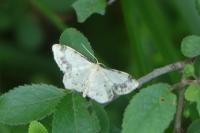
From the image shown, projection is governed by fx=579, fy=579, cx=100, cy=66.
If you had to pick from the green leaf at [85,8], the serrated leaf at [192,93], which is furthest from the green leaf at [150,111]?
the green leaf at [85,8]

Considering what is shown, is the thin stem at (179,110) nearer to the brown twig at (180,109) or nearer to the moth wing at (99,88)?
the brown twig at (180,109)

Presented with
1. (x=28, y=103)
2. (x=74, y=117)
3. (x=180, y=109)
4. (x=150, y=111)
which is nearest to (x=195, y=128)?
(x=180, y=109)

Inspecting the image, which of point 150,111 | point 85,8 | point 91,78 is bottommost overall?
point 150,111

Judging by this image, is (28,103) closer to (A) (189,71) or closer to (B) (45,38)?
(A) (189,71)

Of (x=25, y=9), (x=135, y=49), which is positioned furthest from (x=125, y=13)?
(x=25, y=9)

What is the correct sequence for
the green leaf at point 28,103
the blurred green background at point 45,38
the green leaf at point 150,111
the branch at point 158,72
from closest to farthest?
the green leaf at point 150,111 → the green leaf at point 28,103 → the branch at point 158,72 → the blurred green background at point 45,38

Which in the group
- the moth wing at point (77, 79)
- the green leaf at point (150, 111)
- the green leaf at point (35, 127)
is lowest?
the green leaf at point (150, 111)

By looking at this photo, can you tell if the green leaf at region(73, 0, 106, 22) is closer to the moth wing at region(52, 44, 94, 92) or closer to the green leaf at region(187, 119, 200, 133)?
the moth wing at region(52, 44, 94, 92)
